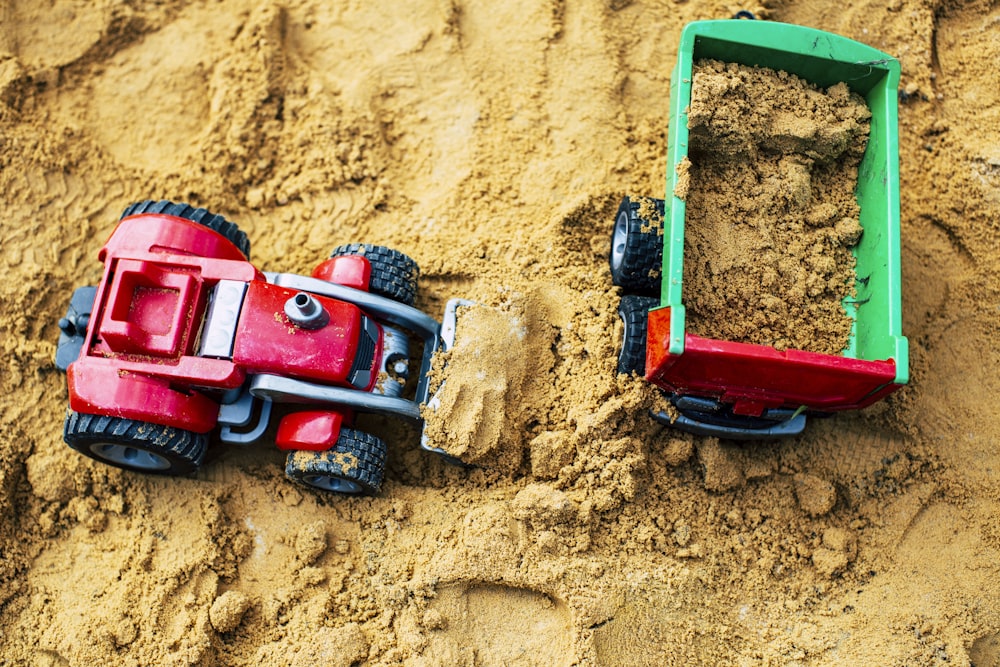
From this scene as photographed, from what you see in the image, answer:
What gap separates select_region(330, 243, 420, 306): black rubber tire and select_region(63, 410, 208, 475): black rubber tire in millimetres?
802

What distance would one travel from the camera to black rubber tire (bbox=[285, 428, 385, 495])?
2.71 metres

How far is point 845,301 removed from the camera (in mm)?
2838

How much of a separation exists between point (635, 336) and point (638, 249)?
31 cm

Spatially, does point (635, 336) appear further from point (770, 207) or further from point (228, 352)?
point (228, 352)

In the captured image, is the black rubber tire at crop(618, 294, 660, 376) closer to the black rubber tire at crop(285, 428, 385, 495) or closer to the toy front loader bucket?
the toy front loader bucket

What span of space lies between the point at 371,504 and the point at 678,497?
110cm

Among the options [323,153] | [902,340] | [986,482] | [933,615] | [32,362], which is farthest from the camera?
[323,153]

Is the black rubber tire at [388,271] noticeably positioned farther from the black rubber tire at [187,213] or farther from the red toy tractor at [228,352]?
the black rubber tire at [187,213]

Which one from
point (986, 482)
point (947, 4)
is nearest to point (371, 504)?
point (986, 482)

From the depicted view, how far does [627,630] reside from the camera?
2.69 m

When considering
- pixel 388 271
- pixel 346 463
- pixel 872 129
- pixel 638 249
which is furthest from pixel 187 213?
pixel 872 129

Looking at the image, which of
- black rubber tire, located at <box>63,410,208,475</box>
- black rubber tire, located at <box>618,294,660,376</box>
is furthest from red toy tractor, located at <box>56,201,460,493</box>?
black rubber tire, located at <box>618,294,660,376</box>

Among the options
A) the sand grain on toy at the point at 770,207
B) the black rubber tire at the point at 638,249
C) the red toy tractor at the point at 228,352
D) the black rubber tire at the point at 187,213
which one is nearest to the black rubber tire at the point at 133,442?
the red toy tractor at the point at 228,352

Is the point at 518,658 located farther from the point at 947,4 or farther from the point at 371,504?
the point at 947,4
